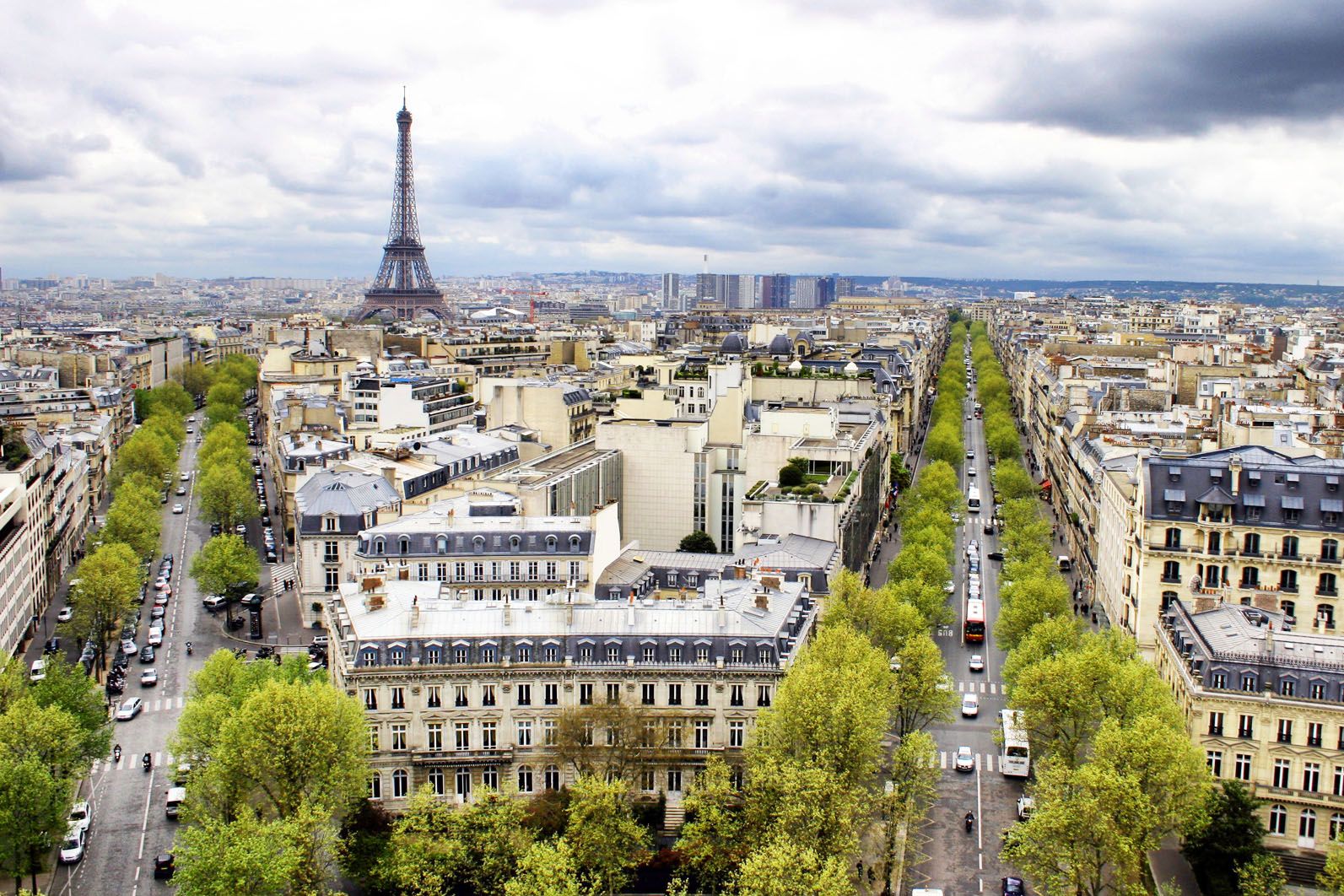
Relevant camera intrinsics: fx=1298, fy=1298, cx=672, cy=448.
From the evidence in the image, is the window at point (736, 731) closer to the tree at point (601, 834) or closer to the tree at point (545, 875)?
the tree at point (601, 834)

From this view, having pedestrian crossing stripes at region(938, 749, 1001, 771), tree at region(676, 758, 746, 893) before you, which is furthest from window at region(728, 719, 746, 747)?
pedestrian crossing stripes at region(938, 749, 1001, 771)

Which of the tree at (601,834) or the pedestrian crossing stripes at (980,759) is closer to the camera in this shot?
the tree at (601,834)

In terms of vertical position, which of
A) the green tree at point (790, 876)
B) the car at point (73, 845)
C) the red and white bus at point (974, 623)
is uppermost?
the green tree at point (790, 876)

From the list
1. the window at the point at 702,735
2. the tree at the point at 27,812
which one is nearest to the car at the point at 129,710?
the tree at the point at 27,812

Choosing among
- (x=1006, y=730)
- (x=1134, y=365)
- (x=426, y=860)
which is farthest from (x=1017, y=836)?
(x=1134, y=365)

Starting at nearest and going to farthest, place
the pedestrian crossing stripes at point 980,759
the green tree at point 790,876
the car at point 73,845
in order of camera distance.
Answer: the green tree at point 790,876 → the car at point 73,845 → the pedestrian crossing stripes at point 980,759

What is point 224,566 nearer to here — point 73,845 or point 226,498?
point 226,498

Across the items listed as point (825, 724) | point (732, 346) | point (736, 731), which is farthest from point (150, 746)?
point (732, 346)

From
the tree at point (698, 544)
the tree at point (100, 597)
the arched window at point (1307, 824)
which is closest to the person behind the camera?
the arched window at point (1307, 824)
